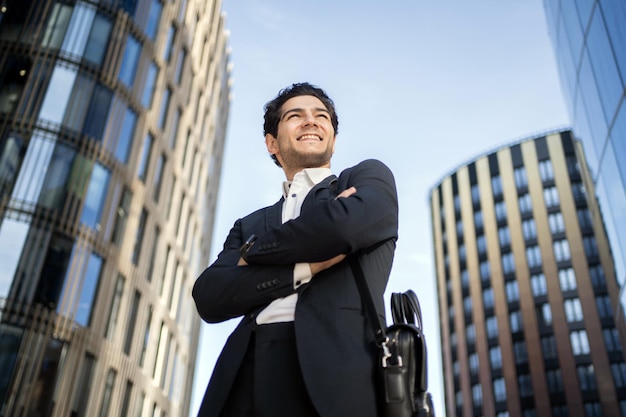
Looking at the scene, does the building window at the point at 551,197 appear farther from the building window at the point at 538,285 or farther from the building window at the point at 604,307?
the building window at the point at 604,307

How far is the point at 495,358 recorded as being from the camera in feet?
210

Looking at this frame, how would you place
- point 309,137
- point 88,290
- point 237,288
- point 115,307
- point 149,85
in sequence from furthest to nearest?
point 149,85 → point 115,307 → point 88,290 → point 309,137 → point 237,288

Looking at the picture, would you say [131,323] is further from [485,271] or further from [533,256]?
[485,271]

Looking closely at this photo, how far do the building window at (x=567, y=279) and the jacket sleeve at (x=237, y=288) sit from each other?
65.1 metres

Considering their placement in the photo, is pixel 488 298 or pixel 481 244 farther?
pixel 481 244

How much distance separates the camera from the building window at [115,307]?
68.6 ft

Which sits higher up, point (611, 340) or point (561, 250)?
point (561, 250)

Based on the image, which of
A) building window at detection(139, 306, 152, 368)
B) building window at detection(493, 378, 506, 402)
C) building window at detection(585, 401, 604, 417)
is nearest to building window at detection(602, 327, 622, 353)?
building window at detection(585, 401, 604, 417)

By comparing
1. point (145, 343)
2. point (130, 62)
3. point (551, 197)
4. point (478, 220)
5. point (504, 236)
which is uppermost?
point (551, 197)

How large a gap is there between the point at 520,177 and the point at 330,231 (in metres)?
70.6

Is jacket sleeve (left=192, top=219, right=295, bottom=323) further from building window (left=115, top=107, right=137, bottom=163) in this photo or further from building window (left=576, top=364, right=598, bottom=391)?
building window (left=576, top=364, right=598, bottom=391)

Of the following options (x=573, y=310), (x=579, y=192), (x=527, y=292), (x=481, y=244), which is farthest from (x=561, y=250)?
(x=481, y=244)

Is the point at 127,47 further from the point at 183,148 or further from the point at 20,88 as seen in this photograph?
the point at 183,148

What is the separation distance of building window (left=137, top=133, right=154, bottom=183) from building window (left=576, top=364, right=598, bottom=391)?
4850 centimetres
